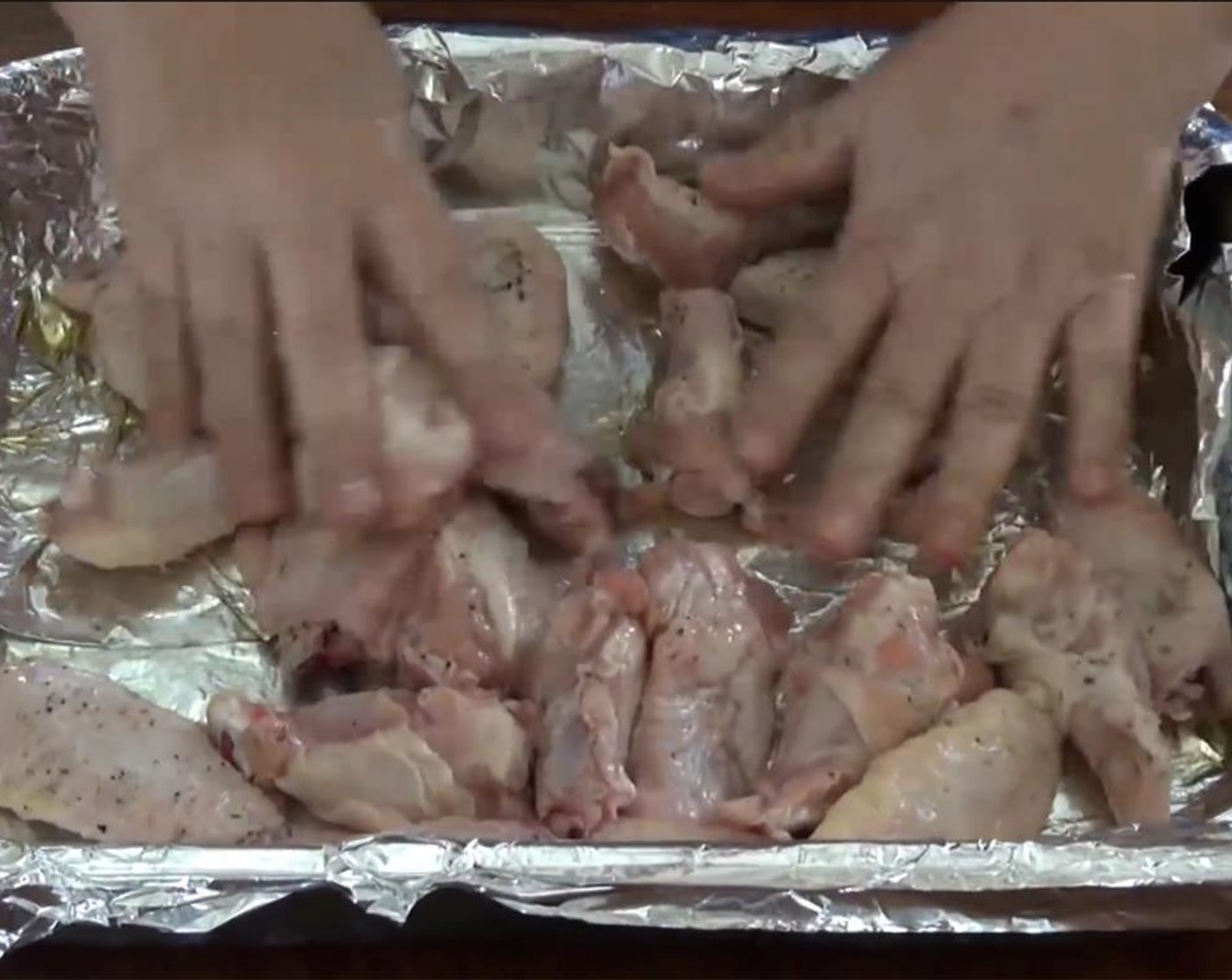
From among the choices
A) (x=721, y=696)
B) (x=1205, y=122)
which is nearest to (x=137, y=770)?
(x=721, y=696)

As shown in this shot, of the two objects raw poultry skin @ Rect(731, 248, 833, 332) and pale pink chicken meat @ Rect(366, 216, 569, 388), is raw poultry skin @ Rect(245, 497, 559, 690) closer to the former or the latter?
pale pink chicken meat @ Rect(366, 216, 569, 388)

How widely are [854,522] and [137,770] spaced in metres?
0.71

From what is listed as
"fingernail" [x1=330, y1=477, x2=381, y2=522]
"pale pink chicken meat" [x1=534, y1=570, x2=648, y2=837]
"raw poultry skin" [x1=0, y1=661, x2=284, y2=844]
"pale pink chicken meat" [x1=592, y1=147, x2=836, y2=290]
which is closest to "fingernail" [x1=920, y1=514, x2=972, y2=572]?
"pale pink chicken meat" [x1=534, y1=570, x2=648, y2=837]

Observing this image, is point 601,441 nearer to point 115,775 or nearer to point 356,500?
point 356,500

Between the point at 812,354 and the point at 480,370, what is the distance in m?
0.33

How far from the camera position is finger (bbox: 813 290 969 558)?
61.2 inches

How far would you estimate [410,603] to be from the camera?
163cm

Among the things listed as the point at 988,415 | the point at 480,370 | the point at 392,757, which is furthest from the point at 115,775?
the point at 988,415

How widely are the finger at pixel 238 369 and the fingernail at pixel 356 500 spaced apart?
0.09m

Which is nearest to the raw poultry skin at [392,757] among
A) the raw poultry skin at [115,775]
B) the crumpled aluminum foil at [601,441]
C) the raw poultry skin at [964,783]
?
the raw poultry skin at [115,775]

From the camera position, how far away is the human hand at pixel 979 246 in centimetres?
141

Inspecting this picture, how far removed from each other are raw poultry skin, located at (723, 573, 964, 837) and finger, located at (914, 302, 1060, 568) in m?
0.08

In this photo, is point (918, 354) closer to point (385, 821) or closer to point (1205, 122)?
point (1205, 122)

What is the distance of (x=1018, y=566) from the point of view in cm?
161
